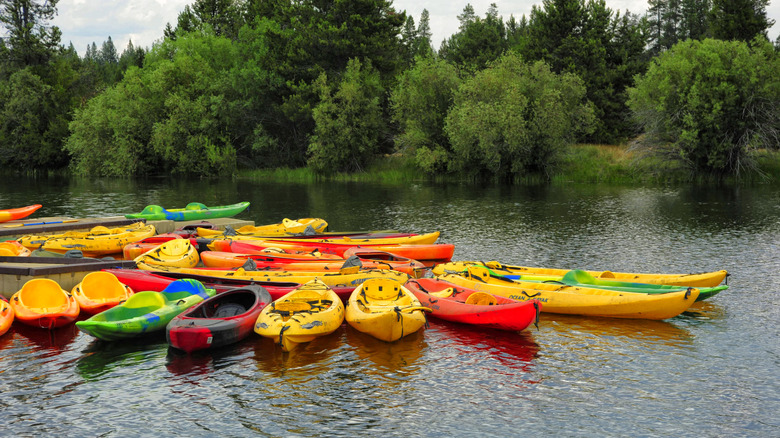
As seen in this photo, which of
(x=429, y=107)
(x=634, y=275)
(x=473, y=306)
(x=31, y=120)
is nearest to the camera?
(x=473, y=306)

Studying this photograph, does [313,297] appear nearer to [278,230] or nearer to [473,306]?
[473,306]

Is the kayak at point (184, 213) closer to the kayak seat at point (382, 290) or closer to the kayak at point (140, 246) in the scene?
the kayak at point (140, 246)

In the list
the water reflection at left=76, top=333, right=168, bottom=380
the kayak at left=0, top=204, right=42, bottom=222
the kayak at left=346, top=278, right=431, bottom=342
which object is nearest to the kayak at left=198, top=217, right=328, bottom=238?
the kayak at left=346, top=278, right=431, bottom=342

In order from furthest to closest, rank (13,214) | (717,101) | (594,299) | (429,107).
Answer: (429,107) < (717,101) < (13,214) < (594,299)

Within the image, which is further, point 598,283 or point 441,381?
point 598,283

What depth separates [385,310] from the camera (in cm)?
1650

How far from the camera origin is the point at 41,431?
1186 centimetres

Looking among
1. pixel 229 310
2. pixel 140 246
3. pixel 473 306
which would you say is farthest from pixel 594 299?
pixel 140 246

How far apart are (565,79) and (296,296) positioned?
51175mm

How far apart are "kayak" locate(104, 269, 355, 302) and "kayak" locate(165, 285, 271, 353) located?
867 millimetres

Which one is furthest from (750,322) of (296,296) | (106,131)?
(106,131)

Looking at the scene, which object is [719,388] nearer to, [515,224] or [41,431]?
[41,431]

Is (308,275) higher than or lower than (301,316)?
higher

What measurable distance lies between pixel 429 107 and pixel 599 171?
18017mm
